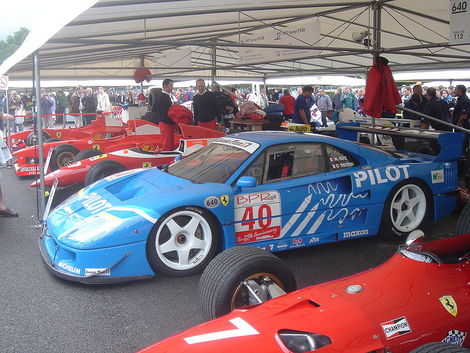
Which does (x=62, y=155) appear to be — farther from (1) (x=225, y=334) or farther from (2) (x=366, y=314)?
(2) (x=366, y=314)

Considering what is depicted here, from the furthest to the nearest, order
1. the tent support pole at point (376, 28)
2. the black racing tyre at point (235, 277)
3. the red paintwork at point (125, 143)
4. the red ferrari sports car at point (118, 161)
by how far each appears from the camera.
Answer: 1. the red paintwork at point (125, 143)
2. the tent support pole at point (376, 28)
3. the red ferrari sports car at point (118, 161)
4. the black racing tyre at point (235, 277)

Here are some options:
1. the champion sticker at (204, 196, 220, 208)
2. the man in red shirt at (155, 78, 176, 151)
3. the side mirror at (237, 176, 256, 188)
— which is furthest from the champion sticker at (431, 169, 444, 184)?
the man in red shirt at (155, 78, 176, 151)

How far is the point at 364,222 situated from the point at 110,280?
252cm

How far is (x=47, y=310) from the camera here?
355 centimetres

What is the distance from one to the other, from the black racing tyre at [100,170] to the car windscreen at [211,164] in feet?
7.37

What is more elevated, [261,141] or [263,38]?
[263,38]

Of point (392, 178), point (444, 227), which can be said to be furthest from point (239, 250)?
point (444, 227)

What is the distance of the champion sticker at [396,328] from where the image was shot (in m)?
2.13

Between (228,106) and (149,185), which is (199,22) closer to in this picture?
(228,106)

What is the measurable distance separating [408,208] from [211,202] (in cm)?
231

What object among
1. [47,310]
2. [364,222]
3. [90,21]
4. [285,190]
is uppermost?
[90,21]

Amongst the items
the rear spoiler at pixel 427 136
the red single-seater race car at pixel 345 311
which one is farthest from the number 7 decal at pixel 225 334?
the rear spoiler at pixel 427 136

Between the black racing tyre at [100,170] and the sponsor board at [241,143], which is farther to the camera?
the black racing tyre at [100,170]

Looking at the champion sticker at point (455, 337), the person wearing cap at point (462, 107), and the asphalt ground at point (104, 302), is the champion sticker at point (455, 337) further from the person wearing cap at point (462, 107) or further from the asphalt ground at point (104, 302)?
the person wearing cap at point (462, 107)
